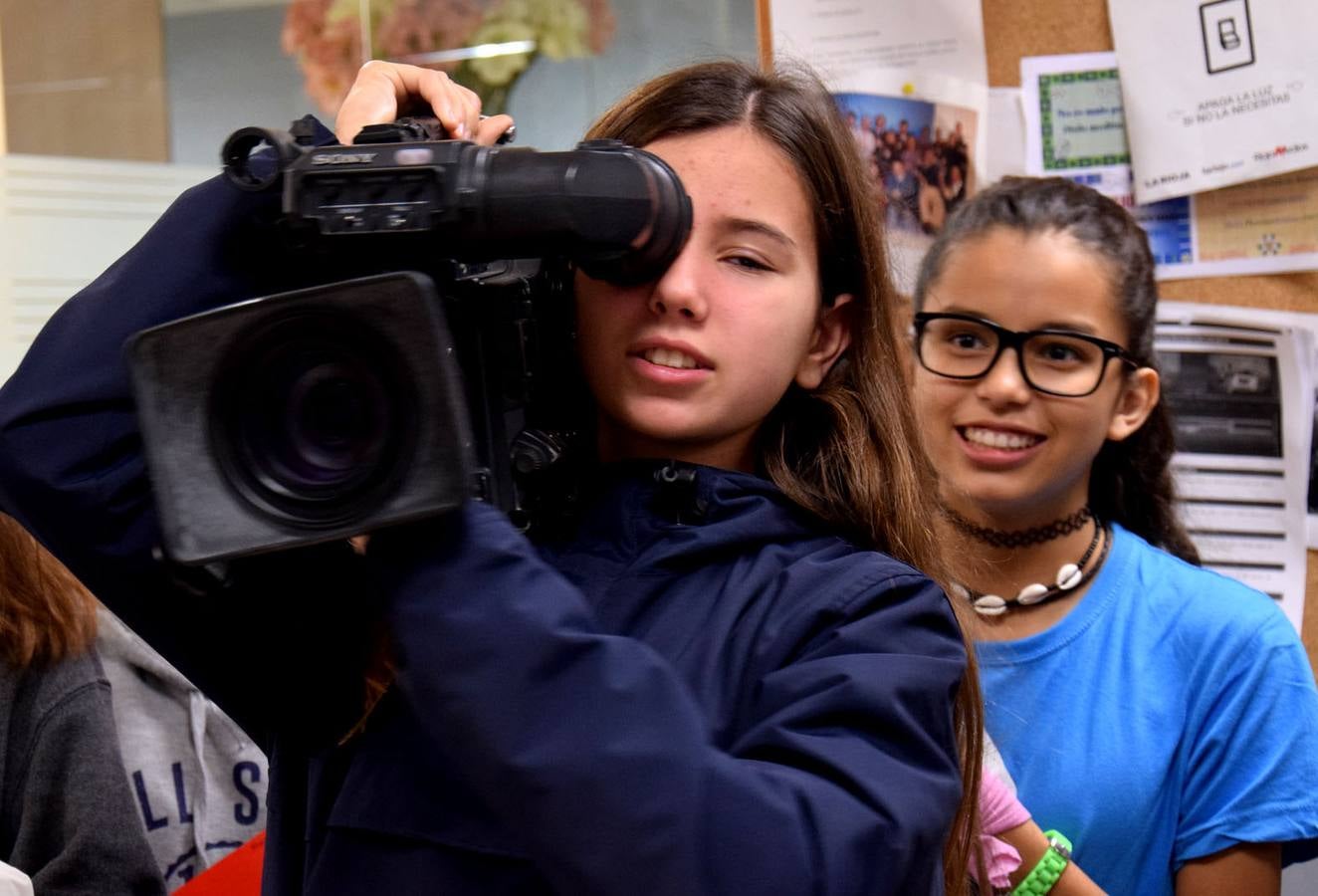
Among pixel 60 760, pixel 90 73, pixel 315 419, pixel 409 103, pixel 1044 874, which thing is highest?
pixel 90 73

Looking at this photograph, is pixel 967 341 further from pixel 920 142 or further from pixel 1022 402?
pixel 920 142

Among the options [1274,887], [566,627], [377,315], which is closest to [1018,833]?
[1274,887]

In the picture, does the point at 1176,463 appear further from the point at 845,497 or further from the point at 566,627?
the point at 566,627

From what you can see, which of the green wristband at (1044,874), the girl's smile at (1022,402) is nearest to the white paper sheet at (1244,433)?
the girl's smile at (1022,402)

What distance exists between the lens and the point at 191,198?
808 mm

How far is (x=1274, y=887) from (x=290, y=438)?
979 mm

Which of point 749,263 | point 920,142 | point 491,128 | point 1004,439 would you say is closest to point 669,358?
point 749,263

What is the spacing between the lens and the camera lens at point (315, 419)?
631mm

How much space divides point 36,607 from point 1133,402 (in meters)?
1.09

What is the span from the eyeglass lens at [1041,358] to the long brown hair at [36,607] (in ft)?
2.88

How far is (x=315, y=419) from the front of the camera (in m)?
0.66

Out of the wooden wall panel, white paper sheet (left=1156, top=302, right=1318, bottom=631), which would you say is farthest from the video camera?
the wooden wall panel

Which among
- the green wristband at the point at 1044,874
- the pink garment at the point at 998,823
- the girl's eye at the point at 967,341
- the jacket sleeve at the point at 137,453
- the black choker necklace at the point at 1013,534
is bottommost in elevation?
the green wristband at the point at 1044,874

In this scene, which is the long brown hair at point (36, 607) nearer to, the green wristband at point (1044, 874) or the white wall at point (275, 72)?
the white wall at point (275, 72)
